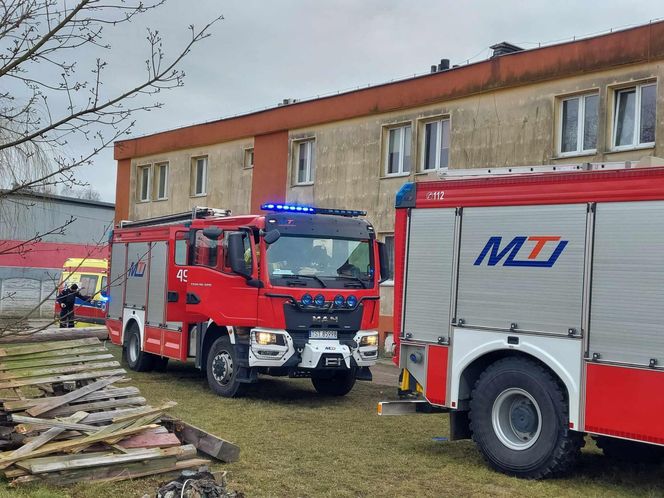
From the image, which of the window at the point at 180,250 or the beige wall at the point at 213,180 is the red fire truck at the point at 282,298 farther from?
the beige wall at the point at 213,180

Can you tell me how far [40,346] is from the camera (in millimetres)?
8641

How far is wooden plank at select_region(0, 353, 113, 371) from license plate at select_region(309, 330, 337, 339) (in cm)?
318

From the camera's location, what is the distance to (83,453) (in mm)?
6809

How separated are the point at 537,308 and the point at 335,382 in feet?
19.4

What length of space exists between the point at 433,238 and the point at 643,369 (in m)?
2.55

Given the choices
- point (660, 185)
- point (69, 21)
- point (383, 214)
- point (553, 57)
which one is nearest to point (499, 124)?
point (553, 57)

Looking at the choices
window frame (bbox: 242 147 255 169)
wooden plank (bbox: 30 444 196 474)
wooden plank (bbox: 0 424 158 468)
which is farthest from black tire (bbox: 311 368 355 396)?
window frame (bbox: 242 147 255 169)

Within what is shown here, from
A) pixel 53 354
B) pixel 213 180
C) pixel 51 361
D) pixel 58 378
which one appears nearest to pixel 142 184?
pixel 213 180

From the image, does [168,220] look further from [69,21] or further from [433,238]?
[69,21]

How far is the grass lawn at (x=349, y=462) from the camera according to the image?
686 centimetres

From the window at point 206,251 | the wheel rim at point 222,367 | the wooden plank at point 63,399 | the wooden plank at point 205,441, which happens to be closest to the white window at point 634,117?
the window at point 206,251

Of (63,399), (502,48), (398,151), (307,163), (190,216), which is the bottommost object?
(63,399)

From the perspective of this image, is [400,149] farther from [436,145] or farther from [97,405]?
[97,405]

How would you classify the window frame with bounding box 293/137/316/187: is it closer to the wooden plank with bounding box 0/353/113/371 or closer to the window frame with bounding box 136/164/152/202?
the window frame with bounding box 136/164/152/202
